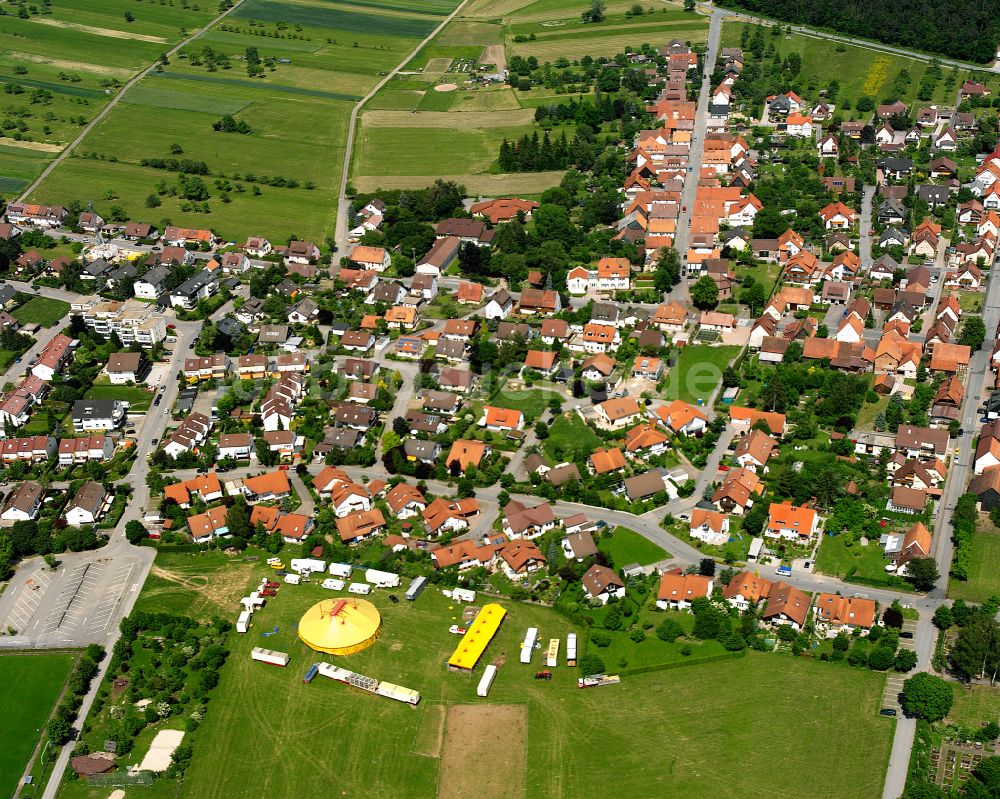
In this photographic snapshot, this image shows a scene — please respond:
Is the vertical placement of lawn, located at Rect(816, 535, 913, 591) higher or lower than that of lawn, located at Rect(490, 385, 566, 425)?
higher

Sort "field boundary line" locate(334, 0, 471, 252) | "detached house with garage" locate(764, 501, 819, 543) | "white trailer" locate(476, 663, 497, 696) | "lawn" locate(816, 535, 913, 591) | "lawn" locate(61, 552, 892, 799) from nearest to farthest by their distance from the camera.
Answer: "lawn" locate(61, 552, 892, 799)
"white trailer" locate(476, 663, 497, 696)
"lawn" locate(816, 535, 913, 591)
"detached house with garage" locate(764, 501, 819, 543)
"field boundary line" locate(334, 0, 471, 252)

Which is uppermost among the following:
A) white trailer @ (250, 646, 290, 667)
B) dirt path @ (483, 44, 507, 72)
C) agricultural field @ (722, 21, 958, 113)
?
agricultural field @ (722, 21, 958, 113)

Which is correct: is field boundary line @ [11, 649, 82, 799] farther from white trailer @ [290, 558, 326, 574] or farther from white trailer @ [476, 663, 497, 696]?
white trailer @ [476, 663, 497, 696]

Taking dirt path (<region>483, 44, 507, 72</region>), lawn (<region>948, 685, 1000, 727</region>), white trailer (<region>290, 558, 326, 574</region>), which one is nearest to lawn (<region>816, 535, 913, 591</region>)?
lawn (<region>948, 685, 1000, 727</region>)

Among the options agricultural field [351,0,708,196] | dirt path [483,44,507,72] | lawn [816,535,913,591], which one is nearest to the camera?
lawn [816,535,913,591]

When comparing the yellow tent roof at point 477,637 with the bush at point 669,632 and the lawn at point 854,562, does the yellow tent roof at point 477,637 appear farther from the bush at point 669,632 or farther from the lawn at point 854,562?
the lawn at point 854,562
